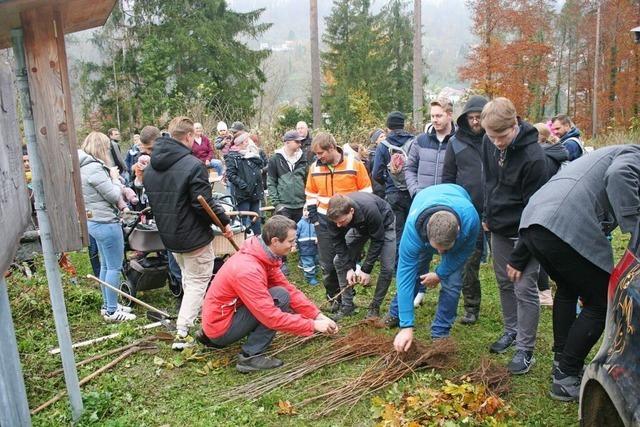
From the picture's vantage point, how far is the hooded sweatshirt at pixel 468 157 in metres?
5.03

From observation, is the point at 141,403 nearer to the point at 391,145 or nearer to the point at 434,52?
the point at 391,145

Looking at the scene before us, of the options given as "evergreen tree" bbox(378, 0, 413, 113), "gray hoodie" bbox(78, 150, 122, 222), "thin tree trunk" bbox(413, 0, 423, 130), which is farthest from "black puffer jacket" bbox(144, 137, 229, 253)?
"evergreen tree" bbox(378, 0, 413, 113)

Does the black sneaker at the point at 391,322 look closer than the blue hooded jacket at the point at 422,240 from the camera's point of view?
No

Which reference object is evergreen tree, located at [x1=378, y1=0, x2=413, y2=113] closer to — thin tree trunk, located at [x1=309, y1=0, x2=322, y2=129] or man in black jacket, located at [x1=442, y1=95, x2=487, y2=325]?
thin tree trunk, located at [x1=309, y1=0, x2=322, y2=129]

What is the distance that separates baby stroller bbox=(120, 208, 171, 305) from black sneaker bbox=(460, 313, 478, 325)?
316 cm

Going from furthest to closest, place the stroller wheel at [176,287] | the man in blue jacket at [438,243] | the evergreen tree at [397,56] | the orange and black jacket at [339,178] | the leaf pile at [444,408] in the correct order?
the evergreen tree at [397,56]
the stroller wheel at [176,287]
the orange and black jacket at [339,178]
the man in blue jacket at [438,243]
the leaf pile at [444,408]

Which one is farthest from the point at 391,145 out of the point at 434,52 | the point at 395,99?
the point at 434,52

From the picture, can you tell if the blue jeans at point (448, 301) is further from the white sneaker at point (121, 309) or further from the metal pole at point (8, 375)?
the white sneaker at point (121, 309)

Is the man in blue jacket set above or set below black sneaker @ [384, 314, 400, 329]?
above

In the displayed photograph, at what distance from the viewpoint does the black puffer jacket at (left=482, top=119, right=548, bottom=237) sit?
4.03 m

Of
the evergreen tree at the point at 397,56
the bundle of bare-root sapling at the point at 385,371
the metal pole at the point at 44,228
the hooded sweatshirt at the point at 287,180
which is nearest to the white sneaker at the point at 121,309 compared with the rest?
the metal pole at the point at 44,228

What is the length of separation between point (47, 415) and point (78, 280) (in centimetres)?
373

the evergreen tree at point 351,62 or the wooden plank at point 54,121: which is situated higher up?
the evergreen tree at point 351,62

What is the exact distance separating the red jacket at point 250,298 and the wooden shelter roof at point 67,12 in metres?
2.01
